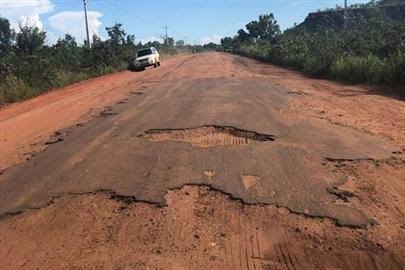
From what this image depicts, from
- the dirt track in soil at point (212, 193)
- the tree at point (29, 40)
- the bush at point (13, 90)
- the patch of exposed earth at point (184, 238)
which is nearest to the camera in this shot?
the patch of exposed earth at point (184, 238)

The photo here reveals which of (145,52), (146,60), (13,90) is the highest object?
(145,52)

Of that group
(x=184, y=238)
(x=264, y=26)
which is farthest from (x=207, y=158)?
(x=264, y=26)

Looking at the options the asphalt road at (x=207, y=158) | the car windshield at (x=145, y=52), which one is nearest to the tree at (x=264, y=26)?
the car windshield at (x=145, y=52)

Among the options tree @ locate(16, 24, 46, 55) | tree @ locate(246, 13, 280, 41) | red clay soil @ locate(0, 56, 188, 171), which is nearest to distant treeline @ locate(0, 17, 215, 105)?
tree @ locate(16, 24, 46, 55)

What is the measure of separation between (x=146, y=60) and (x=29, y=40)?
836 cm

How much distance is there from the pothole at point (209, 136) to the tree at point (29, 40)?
3007 cm

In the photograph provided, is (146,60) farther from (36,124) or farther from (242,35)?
(242,35)

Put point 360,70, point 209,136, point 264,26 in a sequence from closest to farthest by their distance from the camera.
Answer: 1. point 209,136
2. point 360,70
3. point 264,26

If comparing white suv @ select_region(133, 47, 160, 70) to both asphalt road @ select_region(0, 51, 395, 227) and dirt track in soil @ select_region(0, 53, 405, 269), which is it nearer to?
asphalt road @ select_region(0, 51, 395, 227)

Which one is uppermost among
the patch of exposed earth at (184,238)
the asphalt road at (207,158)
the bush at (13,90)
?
the asphalt road at (207,158)

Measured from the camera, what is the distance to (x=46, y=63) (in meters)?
29.0

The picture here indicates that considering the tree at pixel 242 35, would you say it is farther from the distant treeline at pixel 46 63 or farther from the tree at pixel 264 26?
the distant treeline at pixel 46 63

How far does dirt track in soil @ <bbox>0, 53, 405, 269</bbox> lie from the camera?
484cm

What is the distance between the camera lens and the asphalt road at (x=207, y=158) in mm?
6219
